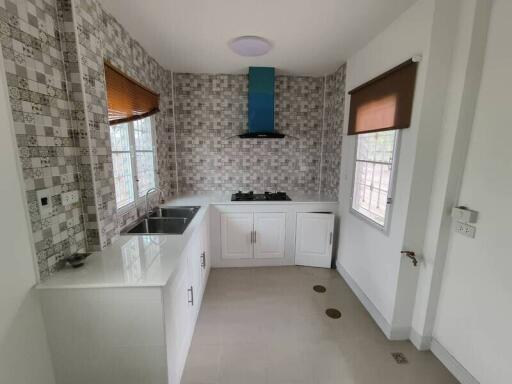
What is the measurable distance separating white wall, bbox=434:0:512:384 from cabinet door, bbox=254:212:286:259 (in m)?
1.73

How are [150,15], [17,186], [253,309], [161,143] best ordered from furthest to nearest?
1. [161,143]
2. [253,309]
3. [150,15]
4. [17,186]

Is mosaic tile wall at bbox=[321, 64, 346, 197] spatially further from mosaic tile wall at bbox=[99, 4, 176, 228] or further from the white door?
mosaic tile wall at bbox=[99, 4, 176, 228]

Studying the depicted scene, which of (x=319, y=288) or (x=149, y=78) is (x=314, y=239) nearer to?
(x=319, y=288)

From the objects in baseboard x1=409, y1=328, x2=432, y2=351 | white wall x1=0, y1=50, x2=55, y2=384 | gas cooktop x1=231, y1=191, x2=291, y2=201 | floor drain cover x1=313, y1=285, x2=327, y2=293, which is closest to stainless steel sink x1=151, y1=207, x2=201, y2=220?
gas cooktop x1=231, y1=191, x2=291, y2=201

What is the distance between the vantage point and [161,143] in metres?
3.01

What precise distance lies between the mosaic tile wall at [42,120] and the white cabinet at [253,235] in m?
1.71

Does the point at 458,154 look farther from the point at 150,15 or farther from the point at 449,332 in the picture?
the point at 150,15

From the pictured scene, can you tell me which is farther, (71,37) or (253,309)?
(253,309)

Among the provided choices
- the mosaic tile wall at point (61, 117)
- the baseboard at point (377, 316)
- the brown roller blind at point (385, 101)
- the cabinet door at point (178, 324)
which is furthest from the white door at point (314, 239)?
the mosaic tile wall at point (61, 117)

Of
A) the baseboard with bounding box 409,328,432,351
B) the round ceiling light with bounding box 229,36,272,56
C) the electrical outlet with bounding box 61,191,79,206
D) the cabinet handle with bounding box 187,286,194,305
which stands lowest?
the baseboard with bounding box 409,328,432,351

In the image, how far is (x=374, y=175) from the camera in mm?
2217

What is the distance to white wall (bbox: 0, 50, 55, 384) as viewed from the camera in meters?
0.98

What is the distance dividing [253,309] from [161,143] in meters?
2.20

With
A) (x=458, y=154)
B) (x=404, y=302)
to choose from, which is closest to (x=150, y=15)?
(x=458, y=154)
